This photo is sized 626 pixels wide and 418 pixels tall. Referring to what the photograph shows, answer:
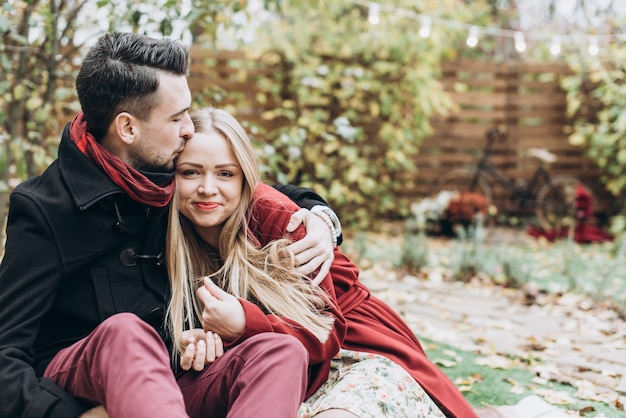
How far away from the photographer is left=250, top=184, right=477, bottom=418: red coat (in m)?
2.06

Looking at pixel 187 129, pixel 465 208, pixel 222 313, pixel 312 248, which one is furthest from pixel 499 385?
pixel 465 208

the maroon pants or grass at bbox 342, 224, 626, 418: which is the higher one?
the maroon pants

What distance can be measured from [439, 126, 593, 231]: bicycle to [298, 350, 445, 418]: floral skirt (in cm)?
646

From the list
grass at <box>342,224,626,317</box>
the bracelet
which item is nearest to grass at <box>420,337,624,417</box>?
the bracelet

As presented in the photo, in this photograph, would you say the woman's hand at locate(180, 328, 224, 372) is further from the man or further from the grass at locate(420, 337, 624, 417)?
the grass at locate(420, 337, 624, 417)

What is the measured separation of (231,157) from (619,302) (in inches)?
122

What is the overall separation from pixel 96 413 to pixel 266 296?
0.62 m

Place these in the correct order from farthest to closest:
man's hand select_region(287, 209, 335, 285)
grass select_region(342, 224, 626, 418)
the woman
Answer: grass select_region(342, 224, 626, 418) → man's hand select_region(287, 209, 335, 285) → the woman

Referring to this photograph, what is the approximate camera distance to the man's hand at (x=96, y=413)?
5.30ft

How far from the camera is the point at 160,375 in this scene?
4.91 ft

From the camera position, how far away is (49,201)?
1739 mm

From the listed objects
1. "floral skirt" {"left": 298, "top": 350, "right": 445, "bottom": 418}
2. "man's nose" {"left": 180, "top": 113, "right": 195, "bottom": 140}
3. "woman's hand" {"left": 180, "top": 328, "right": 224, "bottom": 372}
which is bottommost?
"floral skirt" {"left": 298, "top": 350, "right": 445, "bottom": 418}

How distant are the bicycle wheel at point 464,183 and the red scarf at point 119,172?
672 cm

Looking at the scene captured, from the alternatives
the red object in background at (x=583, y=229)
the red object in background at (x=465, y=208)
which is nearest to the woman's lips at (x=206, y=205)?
the red object in background at (x=465, y=208)
